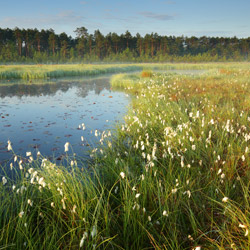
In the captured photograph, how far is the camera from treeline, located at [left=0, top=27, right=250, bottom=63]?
7681cm

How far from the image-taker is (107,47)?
96.9 metres

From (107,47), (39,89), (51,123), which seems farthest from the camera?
(107,47)

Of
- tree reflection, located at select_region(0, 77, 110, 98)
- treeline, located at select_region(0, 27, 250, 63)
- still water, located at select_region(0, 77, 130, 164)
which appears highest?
treeline, located at select_region(0, 27, 250, 63)

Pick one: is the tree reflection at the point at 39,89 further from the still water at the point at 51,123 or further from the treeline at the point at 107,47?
the treeline at the point at 107,47

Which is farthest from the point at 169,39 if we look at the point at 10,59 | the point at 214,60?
the point at 10,59

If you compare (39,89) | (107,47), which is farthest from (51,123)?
(107,47)

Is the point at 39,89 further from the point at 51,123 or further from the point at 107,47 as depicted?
the point at 107,47

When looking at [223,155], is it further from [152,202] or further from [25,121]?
[25,121]

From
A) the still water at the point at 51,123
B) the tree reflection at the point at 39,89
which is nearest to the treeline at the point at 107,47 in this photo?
the tree reflection at the point at 39,89

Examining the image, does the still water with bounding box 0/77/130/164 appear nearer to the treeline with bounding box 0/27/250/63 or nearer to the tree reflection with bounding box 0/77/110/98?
the tree reflection with bounding box 0/77/110/98

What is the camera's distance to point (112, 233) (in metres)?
2.94

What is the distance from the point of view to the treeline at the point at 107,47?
252ft

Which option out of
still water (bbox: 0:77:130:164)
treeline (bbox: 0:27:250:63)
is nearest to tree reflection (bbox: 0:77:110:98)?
still water (bbox: 0:77:130:164)

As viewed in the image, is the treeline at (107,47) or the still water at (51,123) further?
the treeline at (107,47)
